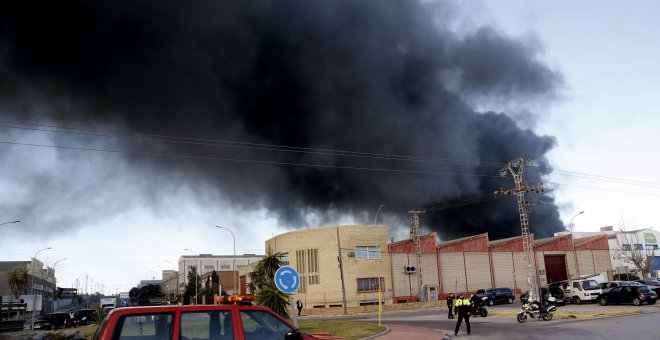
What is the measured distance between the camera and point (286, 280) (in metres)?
13.0

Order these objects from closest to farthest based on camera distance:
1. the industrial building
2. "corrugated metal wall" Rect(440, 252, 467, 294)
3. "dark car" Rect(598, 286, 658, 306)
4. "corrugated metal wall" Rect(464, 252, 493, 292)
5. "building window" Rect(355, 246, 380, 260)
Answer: "dark car" Rect(598, 286, 658, 306), "building window" Rect(355, 246, 380, 260), the industrial building, "corrugated metal wall" Rect(440, 252, 467, 294), "corrugated metal wall" Rect(464, 252, 493, 292)

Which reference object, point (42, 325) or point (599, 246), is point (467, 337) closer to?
point (42, 325)

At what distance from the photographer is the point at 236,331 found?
650 cm

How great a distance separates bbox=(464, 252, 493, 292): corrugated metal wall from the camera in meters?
65.6

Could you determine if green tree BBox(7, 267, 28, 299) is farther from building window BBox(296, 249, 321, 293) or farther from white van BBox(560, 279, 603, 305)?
white van BBox(560, 279, 603, 305)

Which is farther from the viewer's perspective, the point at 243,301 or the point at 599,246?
the point at 599,246

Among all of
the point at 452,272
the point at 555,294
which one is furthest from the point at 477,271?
the point at 555,294

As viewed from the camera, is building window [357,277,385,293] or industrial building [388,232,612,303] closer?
building window [357,277,385,293]

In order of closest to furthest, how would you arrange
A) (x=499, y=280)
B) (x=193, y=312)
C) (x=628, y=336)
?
(x=193, y=312), (x=628, y=336), (x=499, y=280)

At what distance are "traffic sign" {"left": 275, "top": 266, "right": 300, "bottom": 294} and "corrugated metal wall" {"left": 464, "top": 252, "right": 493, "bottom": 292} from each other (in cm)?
5670

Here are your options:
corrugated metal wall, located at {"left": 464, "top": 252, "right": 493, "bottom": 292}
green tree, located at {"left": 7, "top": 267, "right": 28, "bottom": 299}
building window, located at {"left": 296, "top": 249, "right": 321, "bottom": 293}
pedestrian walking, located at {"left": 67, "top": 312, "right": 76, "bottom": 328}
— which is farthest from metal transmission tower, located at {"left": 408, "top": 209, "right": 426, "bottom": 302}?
green tree, located at {"left": 7, "top": 267, "right": 28, "bottom": 299}

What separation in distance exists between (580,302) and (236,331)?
3950 centimetres

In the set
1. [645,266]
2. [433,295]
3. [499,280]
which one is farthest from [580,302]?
[645,266]

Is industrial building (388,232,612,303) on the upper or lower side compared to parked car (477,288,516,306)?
upper
